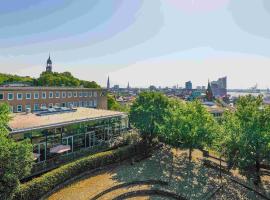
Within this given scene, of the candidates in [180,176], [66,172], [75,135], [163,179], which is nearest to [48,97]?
[75,135]

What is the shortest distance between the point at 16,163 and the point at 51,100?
38.1 metres

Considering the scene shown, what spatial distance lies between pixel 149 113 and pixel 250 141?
14.2 metres

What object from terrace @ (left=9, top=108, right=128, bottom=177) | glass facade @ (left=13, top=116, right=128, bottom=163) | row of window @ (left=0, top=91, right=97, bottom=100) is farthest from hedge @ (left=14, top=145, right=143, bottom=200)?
row of window @ (left=0, top=91, right=97, bottom=100)

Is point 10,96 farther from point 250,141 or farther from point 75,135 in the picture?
point 250,141

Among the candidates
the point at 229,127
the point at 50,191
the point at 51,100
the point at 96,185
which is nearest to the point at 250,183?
the point at 229,127

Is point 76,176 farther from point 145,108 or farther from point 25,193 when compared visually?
point 145,108

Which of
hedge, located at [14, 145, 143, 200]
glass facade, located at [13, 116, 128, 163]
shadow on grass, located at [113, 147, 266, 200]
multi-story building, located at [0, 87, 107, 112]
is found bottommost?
shadow on grass, located at [113, 147, 266, 200]

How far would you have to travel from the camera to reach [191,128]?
27.1m

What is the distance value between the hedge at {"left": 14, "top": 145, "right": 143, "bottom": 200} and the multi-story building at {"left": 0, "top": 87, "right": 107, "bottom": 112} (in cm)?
1558

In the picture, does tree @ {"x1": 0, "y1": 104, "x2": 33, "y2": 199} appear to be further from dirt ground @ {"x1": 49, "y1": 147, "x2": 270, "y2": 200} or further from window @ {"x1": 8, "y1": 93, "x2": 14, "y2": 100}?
window @ {"x1": 8, "y1": 93, "x2": 14, "y2": 100}

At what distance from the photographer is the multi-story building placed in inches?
1768

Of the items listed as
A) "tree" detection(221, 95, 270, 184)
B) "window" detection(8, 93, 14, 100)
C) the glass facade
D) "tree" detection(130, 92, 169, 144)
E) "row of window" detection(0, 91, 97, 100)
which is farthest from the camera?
"row of window" detection(0, 91, 97, 100)

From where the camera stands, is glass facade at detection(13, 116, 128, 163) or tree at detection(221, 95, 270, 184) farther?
glass facade at detection(13, 116, 128, 163)

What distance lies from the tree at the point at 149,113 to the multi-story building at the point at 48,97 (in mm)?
13899
